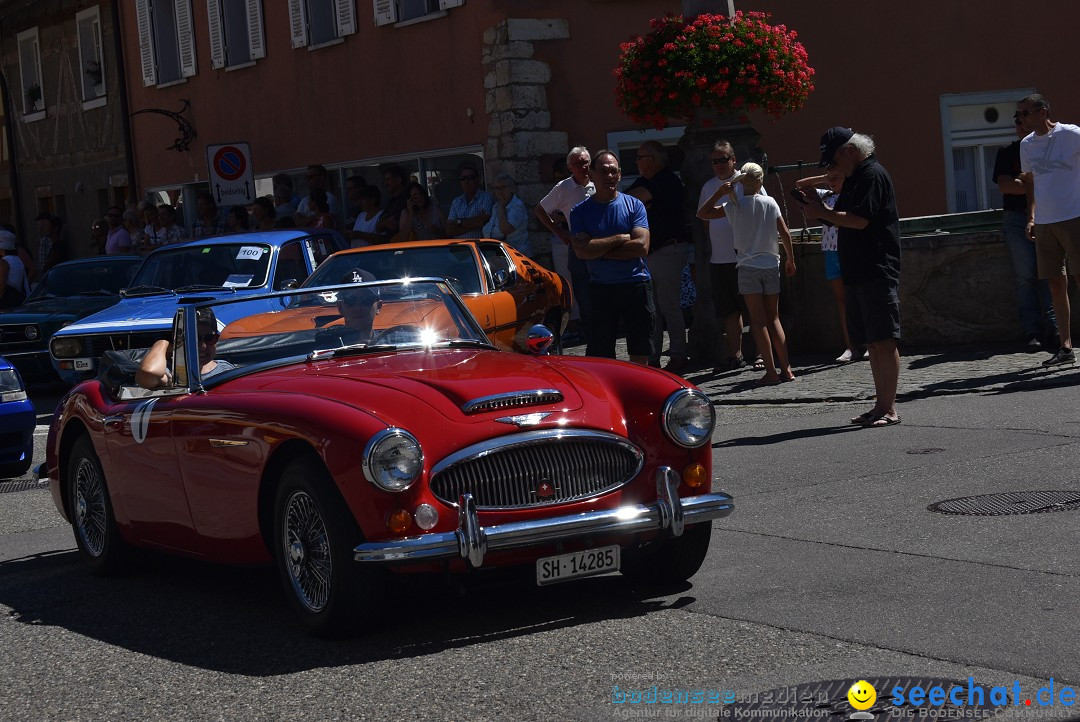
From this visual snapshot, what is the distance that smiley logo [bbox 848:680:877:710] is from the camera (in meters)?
4.73

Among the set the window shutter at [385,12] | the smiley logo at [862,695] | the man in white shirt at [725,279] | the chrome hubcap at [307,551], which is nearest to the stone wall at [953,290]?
→ the man in white shirt at [725,279]

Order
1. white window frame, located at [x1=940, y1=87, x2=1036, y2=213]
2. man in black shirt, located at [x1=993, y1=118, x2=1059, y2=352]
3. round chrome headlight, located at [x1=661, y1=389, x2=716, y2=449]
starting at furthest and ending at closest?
1. white window frame, located at [x1=940, y1=87, x2=1036, y2=213]
2. man in black shirt, located at [x1=993, y1=118, x2=1059, y2=352]
3. round chrome headlight, located at [x1=661, y1=389, x2=716, y2=449]

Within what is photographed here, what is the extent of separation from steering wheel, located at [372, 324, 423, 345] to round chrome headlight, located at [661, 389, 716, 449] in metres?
1.44

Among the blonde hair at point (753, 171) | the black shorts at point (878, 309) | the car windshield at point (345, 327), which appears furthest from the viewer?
the blonde hair at point (753, 171)

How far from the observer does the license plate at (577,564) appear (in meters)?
5.98

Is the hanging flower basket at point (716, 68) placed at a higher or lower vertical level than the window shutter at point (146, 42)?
lower

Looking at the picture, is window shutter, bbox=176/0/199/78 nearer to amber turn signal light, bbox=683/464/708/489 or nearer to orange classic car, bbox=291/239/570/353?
orange classic car, bbox=291/239/570/353

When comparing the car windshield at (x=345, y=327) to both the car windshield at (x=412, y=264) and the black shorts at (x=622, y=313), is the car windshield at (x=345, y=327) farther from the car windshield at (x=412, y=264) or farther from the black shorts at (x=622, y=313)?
the car windshield at (x=412, y=264)

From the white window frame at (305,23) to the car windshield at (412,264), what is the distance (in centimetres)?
1104

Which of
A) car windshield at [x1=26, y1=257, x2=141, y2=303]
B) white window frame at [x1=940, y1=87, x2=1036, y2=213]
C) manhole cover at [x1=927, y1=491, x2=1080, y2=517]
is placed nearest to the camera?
manhole cover at [x1=927, y1=491, x2=1080, y2=517]

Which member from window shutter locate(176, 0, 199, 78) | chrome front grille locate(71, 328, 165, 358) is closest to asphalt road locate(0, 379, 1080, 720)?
chrome front grille locate(71, 328, 165, 358)

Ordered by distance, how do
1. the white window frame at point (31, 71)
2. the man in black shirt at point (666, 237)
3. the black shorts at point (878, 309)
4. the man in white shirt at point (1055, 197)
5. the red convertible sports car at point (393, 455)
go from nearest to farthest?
1. the red convertible sports car at point (393, 455)
2. the black shorts at point (878, 309)
3. the man in white shirt at point (1055, 197)
4. the man in black shirt at point (666, 237)
5. the white window frame at point (31, 71)

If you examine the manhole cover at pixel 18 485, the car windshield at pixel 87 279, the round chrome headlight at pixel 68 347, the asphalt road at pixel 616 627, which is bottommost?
the manhole cover at pixel 18 485

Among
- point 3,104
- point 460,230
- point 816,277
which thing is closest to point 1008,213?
point 816,277
